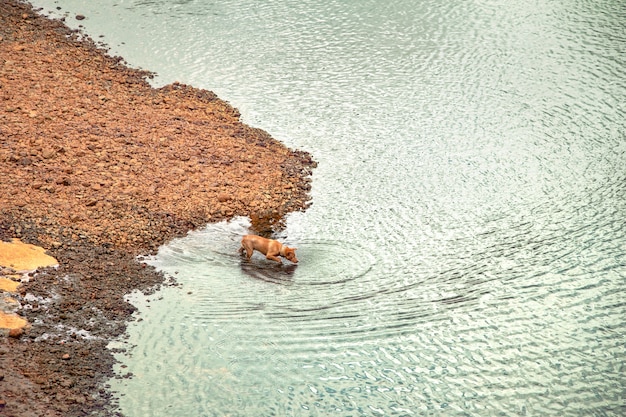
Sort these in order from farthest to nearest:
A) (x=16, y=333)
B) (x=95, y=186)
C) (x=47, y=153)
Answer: (x=47, y=153), (x=95, y=186), (x=16, y=333)

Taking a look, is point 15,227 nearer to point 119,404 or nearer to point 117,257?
point 117,257

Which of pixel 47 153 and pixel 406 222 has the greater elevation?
pixel 406 222

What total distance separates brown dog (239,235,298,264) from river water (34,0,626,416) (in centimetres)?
7

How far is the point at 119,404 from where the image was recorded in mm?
3270

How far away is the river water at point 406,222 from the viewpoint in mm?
3547

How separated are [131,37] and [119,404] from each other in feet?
13.3

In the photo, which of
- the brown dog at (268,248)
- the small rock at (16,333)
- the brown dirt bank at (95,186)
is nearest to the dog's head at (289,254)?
the brown dog at (268,248)

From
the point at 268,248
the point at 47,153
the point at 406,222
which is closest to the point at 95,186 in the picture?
the point at 47,153

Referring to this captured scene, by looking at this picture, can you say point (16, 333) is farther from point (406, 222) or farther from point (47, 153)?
point (406, 222)

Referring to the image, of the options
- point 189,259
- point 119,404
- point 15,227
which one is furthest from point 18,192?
point 119,404

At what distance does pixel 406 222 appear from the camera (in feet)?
15.1

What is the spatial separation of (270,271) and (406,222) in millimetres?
871

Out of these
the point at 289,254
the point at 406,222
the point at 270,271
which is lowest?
the point at 270,271

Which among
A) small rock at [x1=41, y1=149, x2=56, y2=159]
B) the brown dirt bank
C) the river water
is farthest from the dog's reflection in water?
small rock at [x1=41, y1=149, x2=56, y2=159]
